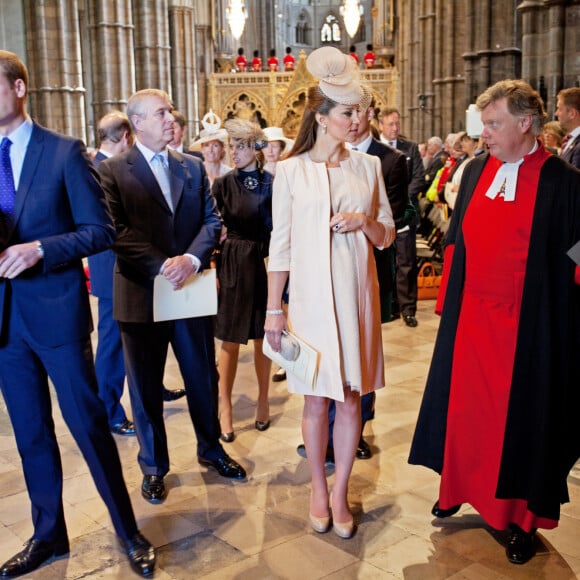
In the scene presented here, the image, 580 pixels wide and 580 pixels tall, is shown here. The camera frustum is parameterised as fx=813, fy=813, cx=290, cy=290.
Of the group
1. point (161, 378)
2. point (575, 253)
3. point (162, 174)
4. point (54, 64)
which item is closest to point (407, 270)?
point (161, 378)

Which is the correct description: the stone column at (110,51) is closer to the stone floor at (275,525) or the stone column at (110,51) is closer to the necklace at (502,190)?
the stone floor at (275,525)

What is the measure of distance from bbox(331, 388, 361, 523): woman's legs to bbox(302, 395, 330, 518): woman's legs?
52 mm

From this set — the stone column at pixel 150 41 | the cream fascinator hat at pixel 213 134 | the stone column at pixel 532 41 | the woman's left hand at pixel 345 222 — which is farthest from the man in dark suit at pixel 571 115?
the stone column at pixel 150 41

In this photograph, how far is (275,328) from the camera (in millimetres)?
3348

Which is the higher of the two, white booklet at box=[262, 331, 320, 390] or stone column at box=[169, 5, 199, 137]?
stone column at box=[169, 5, 199, 137]

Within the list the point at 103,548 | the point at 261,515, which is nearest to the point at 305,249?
the point at 261,515

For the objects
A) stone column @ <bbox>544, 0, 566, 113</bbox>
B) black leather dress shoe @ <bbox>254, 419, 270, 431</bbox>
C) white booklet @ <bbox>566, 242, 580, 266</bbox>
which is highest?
stone column @ <bbox>544, 0, 566, 113</bbox>

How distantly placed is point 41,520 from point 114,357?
1.80 m

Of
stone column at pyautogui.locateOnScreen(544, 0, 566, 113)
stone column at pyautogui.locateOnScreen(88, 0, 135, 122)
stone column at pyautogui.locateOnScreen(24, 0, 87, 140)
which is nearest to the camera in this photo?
stone column at pyautogui.locateOnScreen(544, 0, 566, 113)

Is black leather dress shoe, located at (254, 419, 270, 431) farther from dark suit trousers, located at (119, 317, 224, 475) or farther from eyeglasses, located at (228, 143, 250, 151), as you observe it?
eyeglasses, located at (228, 143, 250, 151)

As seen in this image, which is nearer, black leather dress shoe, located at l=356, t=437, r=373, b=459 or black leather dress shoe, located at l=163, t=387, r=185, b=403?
black leather dress shoe, located at l=356, t=437, r=373, b=459

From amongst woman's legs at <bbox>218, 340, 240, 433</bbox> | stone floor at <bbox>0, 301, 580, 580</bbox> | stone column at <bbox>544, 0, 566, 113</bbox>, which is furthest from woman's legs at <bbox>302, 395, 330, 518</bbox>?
stone column at <bbox>544, 0, 566, 113</bbox>

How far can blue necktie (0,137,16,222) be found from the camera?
2.92 meters

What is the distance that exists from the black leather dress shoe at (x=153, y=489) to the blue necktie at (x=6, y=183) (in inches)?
62.5
